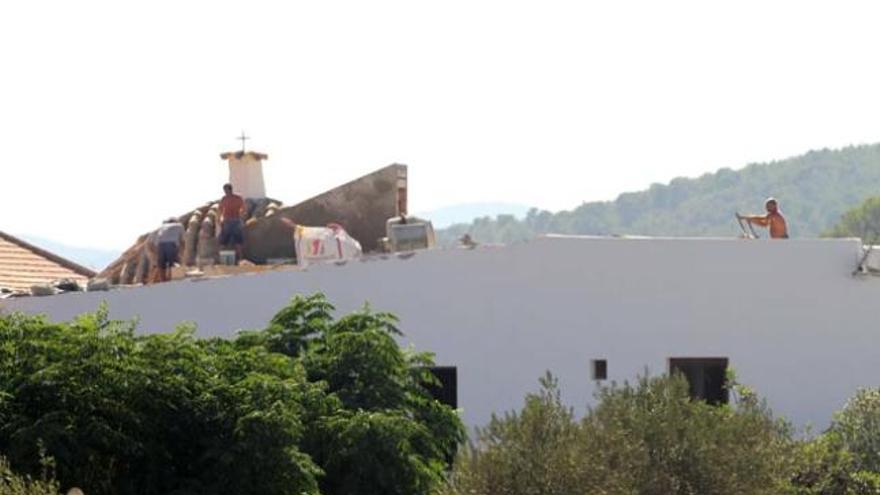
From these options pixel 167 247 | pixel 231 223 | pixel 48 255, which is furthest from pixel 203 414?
pixel 48 255

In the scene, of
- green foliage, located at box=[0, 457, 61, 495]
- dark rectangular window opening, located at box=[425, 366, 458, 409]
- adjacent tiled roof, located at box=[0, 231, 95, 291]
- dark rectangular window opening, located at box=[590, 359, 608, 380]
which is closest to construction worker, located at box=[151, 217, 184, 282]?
adjacent tiled roof, located at box=[0, 231, 95, 291]

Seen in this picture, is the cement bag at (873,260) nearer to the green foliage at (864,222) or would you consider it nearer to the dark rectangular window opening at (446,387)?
the dark rectangular window opening at (446,387)

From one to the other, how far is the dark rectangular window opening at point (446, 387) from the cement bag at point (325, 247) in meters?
2.81

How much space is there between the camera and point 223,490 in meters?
19.3

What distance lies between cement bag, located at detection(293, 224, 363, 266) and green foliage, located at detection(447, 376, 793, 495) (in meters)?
10.4

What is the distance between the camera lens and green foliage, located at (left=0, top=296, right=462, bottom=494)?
1864cm

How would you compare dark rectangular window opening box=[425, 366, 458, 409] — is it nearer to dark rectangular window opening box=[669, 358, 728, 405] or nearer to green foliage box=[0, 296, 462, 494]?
dark rectangular window opening box=[669, 358, 728, 405]

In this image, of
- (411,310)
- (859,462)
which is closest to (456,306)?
(411,310)

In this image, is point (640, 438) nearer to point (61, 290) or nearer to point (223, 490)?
point (223, 490)

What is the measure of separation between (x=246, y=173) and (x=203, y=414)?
61.7 ft

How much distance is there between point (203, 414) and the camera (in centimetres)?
1970

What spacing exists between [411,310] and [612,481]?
30.7 feet

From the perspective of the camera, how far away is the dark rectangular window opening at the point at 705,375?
2630 centimetres

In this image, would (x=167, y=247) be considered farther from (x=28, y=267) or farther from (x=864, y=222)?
(x=864, y=222)
